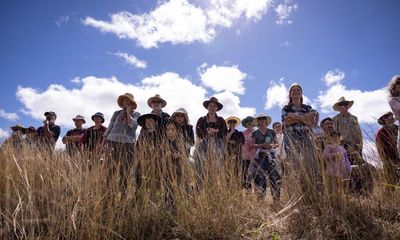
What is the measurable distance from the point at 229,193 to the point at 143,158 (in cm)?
88

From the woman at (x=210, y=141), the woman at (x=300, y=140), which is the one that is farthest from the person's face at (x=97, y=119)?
the woman at (x=300, y=140)

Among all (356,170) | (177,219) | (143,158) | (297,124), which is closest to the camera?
(177,219)

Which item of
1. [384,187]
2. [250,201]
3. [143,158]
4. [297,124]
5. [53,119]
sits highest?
[53,119]

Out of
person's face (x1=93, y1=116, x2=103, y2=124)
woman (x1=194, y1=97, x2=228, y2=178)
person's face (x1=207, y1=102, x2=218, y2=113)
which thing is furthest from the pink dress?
person's face (x1=93, y1=116, x2=103, y2=124)

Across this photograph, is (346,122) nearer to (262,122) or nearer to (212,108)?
(262,122)

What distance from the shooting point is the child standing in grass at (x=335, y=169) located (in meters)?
2.72

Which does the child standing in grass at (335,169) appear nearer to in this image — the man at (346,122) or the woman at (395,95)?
the woman at (395,95)

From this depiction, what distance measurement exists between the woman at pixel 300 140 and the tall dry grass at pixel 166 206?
0.10 metres

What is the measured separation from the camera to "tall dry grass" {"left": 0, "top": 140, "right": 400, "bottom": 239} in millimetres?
2291

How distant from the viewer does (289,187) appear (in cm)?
296

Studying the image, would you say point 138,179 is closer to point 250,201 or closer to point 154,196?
point 154,196

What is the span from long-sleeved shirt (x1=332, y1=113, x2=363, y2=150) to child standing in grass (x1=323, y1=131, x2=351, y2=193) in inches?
62.5

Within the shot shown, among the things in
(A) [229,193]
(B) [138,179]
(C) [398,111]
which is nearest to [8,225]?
(B) [138,179]

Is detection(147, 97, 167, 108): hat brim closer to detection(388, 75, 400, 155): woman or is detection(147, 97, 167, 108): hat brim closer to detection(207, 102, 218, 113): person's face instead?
detection(207, 102, 218, 113): person's face
